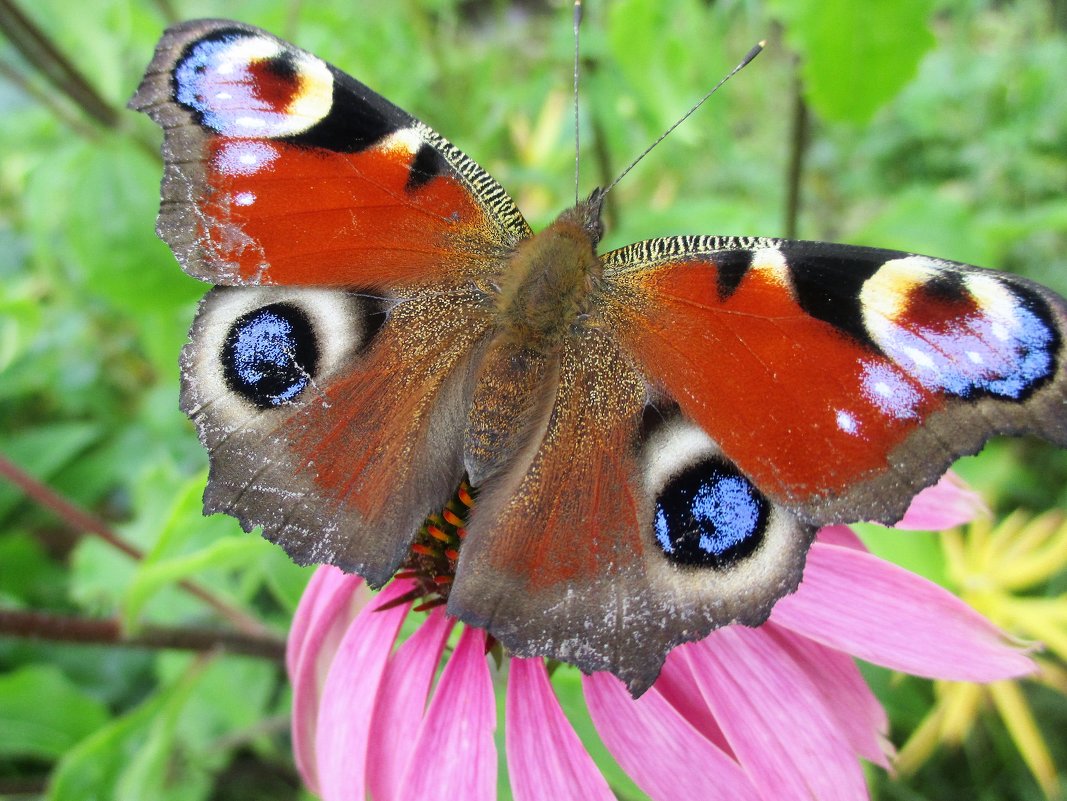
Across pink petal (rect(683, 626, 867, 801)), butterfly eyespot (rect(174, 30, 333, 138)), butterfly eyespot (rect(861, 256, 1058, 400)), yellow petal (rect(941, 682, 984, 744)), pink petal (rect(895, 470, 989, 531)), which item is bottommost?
pink petal (rect(683, 626, 867, 801))

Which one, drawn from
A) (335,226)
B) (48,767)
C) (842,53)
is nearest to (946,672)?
(335,226)

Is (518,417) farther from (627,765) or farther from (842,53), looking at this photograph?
(842,53)

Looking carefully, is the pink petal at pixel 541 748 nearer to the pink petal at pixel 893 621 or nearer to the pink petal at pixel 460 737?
the pink petal at pixel 460 737

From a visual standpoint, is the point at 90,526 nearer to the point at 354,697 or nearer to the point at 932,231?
the point at 354,697

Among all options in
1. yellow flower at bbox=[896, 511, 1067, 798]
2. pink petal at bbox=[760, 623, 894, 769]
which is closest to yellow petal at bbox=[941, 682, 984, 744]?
yellow flower at bbox=[896, 511, 1067, 798]

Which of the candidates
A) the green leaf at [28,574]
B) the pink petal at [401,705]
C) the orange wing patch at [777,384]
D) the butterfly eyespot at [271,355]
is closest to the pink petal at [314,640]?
the pink petal at [401,705]

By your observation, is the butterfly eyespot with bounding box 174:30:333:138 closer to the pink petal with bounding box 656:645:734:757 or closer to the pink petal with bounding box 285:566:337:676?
the pink petal with bounding box 285:566:337:676
